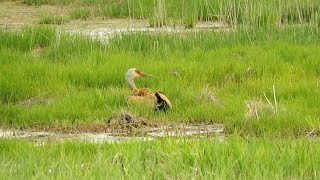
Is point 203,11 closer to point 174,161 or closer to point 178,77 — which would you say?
point 178,77

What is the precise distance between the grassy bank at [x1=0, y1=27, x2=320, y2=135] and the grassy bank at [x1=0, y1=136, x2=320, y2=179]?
1527mm

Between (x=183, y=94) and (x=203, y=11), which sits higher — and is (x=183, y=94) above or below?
below

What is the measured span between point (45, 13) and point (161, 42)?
17.5 feet

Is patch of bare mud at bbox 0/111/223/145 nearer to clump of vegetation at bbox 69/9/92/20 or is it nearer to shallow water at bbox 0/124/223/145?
shallow water at bbox 0/124/223/145

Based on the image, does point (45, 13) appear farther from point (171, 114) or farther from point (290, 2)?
point (171, 114)

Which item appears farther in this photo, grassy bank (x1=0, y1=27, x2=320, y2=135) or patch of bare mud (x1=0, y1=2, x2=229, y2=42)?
patch of bare mud (x1=0, y1=2, x2=229, y2=42)

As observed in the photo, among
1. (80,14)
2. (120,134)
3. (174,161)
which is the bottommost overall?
(120,134)

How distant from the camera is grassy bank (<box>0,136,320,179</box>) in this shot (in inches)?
175

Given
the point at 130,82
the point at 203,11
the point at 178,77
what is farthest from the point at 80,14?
the point at 130,82

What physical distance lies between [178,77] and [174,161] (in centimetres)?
390

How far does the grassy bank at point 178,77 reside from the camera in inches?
286

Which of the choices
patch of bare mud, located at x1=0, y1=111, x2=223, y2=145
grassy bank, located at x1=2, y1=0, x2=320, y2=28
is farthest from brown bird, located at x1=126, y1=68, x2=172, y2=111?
grassy bank, located at x1=2, y1=0, x2=320, y2=28

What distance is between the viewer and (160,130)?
6926mm

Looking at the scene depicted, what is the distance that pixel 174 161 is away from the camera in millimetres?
4816
